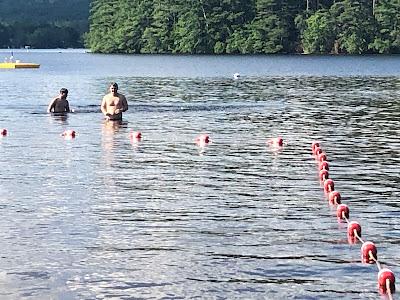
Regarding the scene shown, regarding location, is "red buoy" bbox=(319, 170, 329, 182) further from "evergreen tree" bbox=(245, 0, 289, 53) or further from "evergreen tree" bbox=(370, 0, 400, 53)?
"evergreen tree" bbox=(245, 0, 289, 53)

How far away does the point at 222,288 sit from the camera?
53.4 ft

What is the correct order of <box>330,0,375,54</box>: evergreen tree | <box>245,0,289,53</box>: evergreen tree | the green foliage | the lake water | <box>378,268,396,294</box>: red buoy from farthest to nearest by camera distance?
<box>245,0,289,53</box>: evergreen tree → the green foliage → <box>330,0,375,54</box>: evergreen tree → the lake water → <box>378,268,396,294</box>: red buoy

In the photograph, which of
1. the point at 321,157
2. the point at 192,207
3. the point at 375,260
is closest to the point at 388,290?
the point at 375,260

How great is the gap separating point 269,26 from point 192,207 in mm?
156113

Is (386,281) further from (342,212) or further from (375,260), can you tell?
(342,212)

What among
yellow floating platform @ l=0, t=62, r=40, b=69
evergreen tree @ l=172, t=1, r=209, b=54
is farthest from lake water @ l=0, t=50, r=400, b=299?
evergreen tree @ l=172, t=1, r=209, b=54

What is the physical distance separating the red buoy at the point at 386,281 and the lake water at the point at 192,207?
234 millimetres

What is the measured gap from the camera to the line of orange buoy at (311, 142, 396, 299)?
1592 cm

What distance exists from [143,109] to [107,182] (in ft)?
81.8

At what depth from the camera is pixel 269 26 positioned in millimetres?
177250

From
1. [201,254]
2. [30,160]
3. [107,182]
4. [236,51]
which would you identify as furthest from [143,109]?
[236,51]

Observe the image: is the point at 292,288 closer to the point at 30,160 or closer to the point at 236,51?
the point at 30,160

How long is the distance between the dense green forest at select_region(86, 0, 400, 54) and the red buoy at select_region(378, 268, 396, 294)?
151 meters

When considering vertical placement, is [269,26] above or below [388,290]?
above
